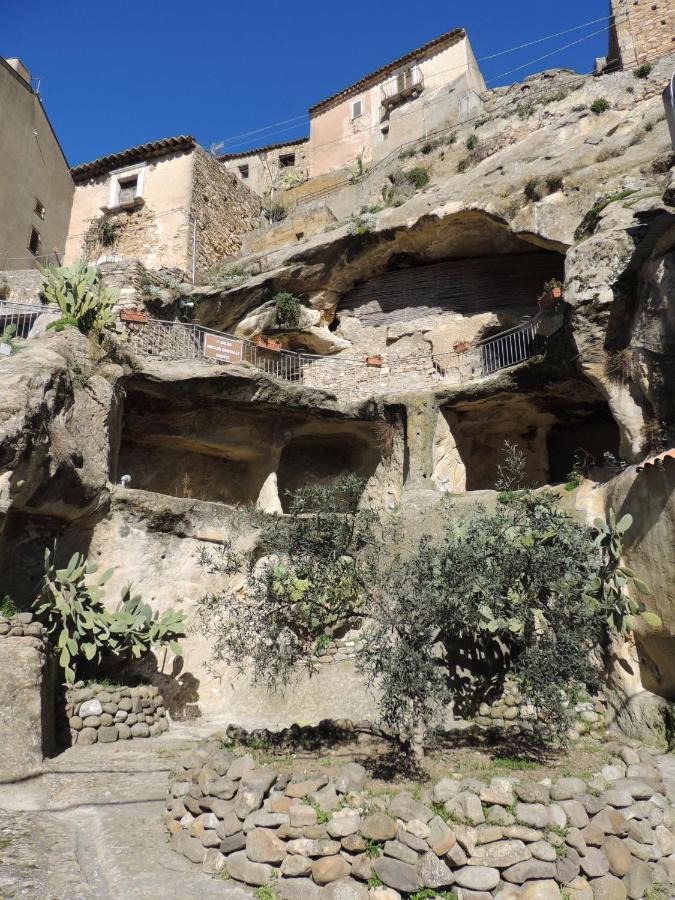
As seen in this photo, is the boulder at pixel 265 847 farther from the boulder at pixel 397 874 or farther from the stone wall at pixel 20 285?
the stone wall at pixel 20 285

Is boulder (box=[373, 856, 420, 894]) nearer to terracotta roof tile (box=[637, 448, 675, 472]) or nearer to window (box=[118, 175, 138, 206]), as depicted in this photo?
terracotta roof tile (box=[637, 448, 675, 472])

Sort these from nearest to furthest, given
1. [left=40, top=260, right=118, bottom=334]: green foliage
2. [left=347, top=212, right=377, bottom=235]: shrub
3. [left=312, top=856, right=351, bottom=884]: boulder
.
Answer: [left=312, top=856, right=351, bottom=884]: boulder
[left=40, top=260, right=118, bottom=334]: green foliage
[left=347, top=212, right=377, bottom=235]: shrub

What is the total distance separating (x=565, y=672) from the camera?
7297 mm

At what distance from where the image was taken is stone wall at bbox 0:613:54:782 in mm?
8023

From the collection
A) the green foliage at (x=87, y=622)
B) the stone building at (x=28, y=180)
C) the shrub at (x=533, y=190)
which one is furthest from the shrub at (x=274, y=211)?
the green foliage at (x=87, y=622)

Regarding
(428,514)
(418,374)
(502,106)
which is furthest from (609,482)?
(502,106)

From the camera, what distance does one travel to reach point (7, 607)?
9977 mm

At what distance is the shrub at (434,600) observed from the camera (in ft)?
23.2

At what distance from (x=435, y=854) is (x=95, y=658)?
7.82m

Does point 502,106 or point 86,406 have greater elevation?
point 502,106

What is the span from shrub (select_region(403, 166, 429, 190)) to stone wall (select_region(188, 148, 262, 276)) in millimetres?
8605

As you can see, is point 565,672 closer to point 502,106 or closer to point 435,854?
point 435,854

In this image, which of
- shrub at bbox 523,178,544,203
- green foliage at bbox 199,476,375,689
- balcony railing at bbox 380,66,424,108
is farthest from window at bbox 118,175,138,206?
green foliage at bbox 199,476,375,689

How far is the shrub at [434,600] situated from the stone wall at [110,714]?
361 centimetres
